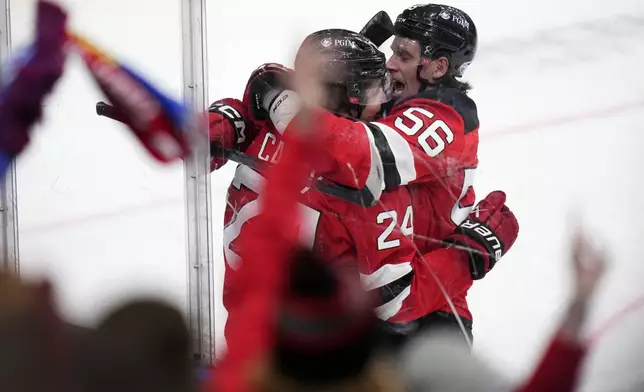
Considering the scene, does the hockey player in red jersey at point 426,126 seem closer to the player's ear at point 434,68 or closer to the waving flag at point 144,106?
the player's ear at point 434,68

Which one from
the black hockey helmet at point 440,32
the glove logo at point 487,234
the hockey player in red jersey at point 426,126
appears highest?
the black hockey helmet at point 440,32

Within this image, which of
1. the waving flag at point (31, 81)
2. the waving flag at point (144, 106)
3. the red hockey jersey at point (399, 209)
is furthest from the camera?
the red hockey jersey at point (399, 209)

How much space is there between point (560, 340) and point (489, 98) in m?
0.75

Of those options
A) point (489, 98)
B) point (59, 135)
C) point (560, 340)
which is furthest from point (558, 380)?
point (59, 135)

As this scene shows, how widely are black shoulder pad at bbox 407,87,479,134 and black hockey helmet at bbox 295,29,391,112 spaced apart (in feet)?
0.21

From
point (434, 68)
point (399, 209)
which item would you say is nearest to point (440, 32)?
point (434, 68)

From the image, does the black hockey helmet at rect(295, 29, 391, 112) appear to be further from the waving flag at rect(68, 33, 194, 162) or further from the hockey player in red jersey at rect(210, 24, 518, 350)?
the waving flag at rect(68, 33, 194, 162)

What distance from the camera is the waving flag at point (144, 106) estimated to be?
89 cm

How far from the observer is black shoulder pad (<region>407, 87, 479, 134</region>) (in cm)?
123

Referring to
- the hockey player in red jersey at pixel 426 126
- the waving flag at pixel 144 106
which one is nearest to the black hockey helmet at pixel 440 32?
the hockey player in red jersey at pixel 426 126

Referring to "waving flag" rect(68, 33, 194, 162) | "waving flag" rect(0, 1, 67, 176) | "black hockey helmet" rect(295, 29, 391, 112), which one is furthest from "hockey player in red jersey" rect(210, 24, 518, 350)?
"waving flag" rect(0, 1, 67, 176)

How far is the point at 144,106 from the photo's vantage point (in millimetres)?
886

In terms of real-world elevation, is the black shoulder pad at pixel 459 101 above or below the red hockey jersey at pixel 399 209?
above

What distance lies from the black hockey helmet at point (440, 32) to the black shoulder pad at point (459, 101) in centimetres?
3
